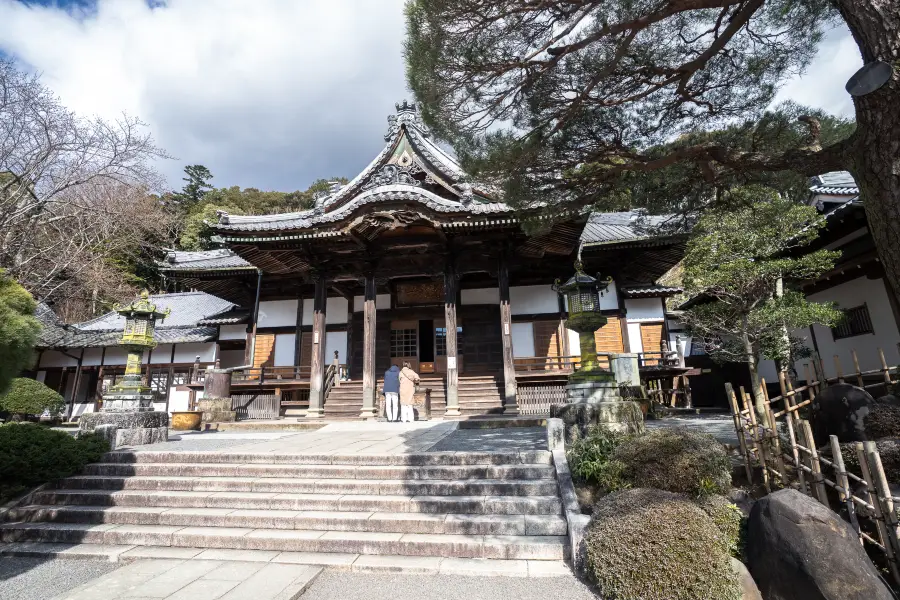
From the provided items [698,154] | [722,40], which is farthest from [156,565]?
[722,40]

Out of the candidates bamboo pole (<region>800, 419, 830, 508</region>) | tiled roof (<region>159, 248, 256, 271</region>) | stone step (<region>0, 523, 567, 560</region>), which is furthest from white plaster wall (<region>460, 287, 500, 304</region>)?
bamboo pole (<region>800, 419, 830, 508</region>)

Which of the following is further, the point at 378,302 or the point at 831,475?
the point at 378,302

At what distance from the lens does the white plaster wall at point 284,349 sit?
53.0 feet

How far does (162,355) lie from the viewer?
1997cm

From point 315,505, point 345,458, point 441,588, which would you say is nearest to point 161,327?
point 345,458

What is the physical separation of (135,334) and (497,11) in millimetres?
9912

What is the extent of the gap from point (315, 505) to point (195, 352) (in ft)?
56.2

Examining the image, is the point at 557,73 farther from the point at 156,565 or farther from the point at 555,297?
the point at 555,297

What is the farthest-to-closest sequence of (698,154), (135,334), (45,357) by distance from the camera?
1. (45,357)
2. (135,334)
3. (698,154)

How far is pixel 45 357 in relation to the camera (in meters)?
20.9

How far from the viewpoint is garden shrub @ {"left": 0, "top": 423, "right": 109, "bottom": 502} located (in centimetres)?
602

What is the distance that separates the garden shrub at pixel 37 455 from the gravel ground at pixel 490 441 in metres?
5.16

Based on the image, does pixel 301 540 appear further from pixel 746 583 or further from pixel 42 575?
pixel 746 583

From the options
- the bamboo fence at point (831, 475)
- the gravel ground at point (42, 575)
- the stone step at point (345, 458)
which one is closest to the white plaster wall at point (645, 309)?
the bamboo fence at point (831, 475)
